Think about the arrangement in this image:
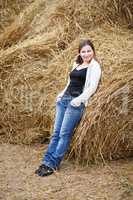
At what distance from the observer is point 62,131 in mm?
5258

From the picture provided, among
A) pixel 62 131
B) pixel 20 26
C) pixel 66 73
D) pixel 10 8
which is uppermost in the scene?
pixel 10 8

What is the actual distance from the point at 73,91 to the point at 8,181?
1.11 metres

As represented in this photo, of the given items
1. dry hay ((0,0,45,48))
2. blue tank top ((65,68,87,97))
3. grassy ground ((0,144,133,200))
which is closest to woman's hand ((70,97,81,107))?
blue tank top ((65,68,87,97))

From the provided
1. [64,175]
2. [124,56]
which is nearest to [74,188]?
[64,175]

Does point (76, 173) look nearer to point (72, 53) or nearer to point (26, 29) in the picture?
point (72, 53)

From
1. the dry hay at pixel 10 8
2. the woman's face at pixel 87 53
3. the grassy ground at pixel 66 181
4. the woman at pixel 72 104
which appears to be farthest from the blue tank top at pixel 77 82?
the dry hay at pixel 10 8

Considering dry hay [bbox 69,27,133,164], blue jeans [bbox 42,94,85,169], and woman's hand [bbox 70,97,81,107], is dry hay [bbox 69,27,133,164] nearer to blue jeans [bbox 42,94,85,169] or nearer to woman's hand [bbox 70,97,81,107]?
blue jeans [bbox 42,94,85,169]

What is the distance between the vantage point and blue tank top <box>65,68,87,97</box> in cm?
531

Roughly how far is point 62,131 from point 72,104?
11.5 inches

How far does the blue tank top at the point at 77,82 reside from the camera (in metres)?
5.31

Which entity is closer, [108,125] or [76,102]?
[76,102]

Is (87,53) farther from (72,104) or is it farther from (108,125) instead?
(108,125)

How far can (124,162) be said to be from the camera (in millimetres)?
5508

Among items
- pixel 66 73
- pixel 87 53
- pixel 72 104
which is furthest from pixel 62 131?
pixel 66 73
